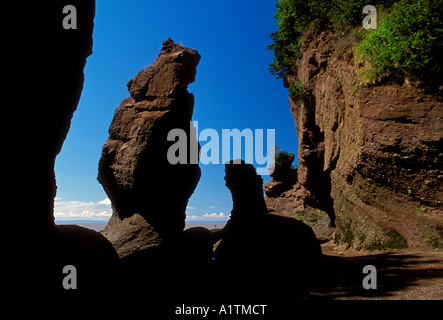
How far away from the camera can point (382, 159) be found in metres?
10.6

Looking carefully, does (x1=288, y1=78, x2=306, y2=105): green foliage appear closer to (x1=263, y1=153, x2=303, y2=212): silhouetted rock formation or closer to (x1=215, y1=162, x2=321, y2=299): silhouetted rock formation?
(x1=215, y1=162, x2=321, y2=299): silhouetted rock formation

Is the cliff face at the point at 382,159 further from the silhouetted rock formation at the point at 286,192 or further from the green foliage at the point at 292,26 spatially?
the silhouetted rock formation at the point at 286,192

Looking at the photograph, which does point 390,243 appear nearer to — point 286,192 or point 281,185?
point 286,192

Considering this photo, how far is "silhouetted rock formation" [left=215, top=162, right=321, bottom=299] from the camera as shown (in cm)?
804

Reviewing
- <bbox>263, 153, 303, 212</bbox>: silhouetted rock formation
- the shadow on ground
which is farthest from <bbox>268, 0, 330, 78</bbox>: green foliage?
the shadow on ground

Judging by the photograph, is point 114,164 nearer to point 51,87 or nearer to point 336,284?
point 51,87

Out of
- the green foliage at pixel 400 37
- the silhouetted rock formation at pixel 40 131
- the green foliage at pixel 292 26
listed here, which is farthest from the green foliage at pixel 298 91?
the silhouetted rock formation at pixel 40 131

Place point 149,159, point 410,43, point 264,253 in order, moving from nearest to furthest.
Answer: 1. point 264,253
2. point 410,43
3. point 149,159

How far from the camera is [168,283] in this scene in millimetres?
9820

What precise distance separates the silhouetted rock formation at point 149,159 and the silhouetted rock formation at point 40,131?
13.6 ft

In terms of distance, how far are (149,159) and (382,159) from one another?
10825mm

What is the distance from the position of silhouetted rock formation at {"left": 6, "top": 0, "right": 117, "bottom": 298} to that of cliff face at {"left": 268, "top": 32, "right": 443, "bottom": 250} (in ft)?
38.2

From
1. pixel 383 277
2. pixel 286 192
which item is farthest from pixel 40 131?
pixel 286 192

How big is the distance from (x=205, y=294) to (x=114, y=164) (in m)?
7.31
